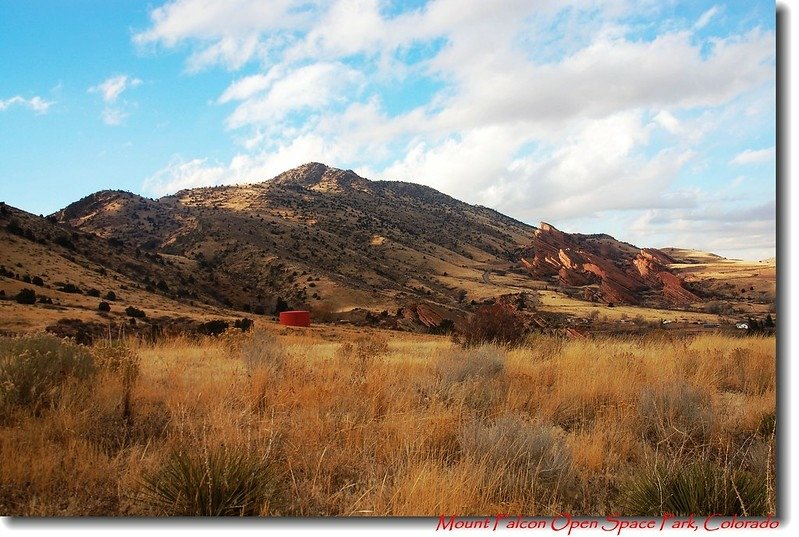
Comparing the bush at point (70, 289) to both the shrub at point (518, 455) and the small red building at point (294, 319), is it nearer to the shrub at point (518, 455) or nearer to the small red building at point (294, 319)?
the small red building at point (294, 319)

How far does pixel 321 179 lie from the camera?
15700 centimetres

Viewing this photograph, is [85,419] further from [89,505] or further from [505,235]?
[505,235]

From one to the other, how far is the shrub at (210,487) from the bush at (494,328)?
9.83 m

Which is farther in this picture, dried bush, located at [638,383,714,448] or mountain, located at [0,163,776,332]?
mountain, located at [0,163,776,332]

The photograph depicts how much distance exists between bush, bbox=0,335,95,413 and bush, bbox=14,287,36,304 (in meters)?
20.2

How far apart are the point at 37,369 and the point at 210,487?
10.6 feet

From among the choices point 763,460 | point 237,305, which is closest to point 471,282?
point 237,305

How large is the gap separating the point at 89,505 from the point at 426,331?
1192 inches

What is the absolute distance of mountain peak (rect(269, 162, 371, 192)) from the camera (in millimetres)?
146625

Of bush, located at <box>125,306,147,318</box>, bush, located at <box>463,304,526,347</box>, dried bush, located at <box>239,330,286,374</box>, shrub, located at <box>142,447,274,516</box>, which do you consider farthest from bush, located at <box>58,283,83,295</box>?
shrub, located at <box>142,447,274,516</box>

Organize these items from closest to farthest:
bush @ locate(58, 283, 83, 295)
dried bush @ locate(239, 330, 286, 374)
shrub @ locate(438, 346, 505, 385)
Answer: shrub @ locate(438, 346, 505, 385) < dried bush @ locate(239, 330, 286, 374) < bush @ locate(58, 283, 83, 295)

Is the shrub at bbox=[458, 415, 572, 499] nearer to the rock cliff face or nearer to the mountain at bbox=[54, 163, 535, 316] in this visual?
the mountain at bbox=[54, 163, 535, 316]

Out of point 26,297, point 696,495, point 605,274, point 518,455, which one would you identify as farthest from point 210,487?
point 605,274

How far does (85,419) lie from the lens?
434 cm
